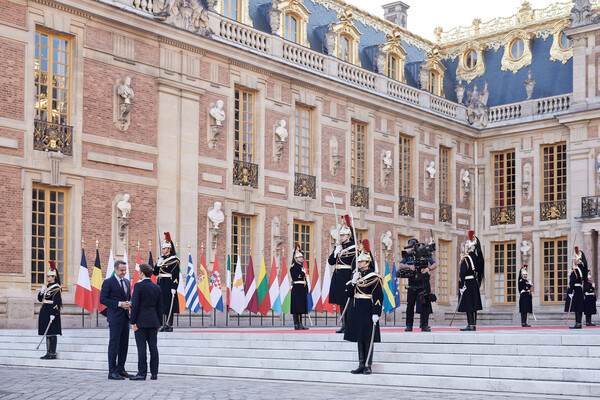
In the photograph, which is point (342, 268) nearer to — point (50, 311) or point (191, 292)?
point (50, 311)

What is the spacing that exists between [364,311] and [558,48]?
80.5ft

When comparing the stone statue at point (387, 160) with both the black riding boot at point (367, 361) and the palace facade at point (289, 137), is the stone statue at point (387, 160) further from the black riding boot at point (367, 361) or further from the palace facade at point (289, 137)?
the black riding boot at point (367, 361)

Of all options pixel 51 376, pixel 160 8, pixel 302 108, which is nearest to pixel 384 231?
pixel 302 108

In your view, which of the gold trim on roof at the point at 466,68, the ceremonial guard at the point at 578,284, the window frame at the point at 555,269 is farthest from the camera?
the gold trim on roof at the point at 466,68

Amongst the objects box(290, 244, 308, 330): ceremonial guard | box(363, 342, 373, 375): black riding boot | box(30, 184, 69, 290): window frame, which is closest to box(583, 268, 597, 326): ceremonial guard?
box(290, 244, 308, 330): ceremonial guard

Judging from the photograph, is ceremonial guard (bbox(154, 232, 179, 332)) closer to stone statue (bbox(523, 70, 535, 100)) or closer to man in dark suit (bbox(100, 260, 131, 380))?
man in dark suit (bbox(100, 260, 131, 380))

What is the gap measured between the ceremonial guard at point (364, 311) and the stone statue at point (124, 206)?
987cm

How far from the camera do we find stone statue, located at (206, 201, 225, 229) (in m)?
24.7

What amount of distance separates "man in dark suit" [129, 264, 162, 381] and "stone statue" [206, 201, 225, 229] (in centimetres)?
1133

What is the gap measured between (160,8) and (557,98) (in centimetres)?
1593

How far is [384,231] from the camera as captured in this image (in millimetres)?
30859

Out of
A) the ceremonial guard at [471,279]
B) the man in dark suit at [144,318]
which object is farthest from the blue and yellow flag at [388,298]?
the man in dark suit at [144,318]

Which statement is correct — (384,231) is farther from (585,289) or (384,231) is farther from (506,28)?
(506,28)

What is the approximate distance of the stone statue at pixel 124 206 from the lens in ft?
73.4
